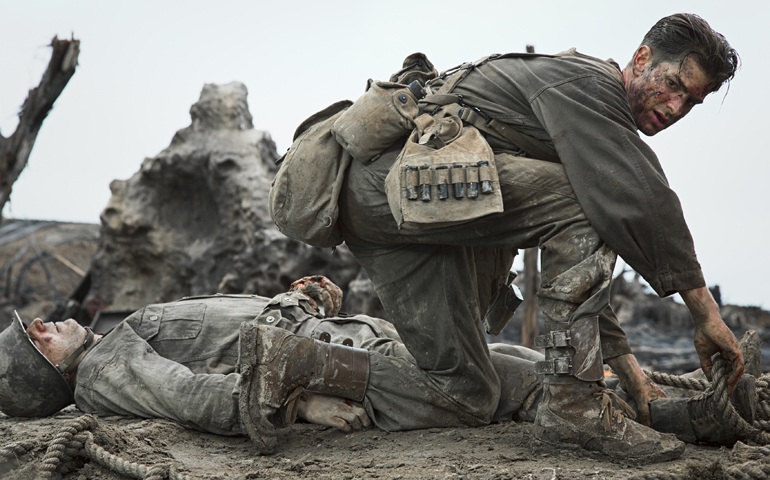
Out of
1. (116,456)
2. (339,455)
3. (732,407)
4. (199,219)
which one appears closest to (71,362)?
(116,456)

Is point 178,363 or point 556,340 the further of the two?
point 178,363

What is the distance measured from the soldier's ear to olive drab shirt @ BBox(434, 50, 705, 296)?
0.11 meters

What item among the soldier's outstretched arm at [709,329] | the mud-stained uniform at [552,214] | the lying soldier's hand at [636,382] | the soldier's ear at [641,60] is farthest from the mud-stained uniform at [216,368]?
the soldier's ear at [641,60]

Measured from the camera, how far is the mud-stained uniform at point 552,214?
7.52 feet

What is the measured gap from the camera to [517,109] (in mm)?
2553

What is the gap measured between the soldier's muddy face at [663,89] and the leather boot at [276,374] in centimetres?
154

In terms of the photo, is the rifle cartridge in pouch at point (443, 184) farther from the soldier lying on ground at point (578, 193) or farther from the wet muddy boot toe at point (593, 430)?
the wet muddy boot toe at point (593, 430)

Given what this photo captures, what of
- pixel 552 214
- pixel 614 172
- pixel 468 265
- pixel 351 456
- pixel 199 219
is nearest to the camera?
pixel 614 172

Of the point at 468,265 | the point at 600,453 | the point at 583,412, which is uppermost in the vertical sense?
the point at 468,265

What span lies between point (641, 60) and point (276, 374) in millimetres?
1822

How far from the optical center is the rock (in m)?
6.70

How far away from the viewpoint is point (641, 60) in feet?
8.30

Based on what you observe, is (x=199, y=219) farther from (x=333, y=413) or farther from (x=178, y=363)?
(x=333, y=413)

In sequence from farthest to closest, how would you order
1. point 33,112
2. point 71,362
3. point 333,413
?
point 33,112, point 71,362, point 333,413
